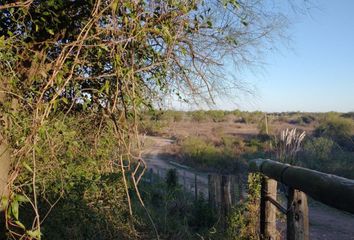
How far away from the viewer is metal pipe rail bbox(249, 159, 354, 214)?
7.92ft

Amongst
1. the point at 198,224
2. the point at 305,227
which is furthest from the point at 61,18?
the point at 198,224

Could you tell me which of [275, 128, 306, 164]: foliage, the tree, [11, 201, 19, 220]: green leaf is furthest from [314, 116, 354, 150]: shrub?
[11, 201, 19, 220]: green leaf

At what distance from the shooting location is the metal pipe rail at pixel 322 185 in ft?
7.92

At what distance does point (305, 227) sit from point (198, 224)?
5839 millimetres

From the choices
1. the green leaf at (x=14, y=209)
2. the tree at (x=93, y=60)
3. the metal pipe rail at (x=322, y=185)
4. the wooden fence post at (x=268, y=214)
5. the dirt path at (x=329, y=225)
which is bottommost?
the dirt path at (x=329, y=225)

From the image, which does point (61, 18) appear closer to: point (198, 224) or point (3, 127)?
point (3, 127)

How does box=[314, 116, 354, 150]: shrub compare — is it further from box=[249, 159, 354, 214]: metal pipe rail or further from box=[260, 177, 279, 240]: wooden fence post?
box=[249, 159, 354, 214]: metal pipe rail

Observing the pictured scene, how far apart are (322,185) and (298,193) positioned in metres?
0.71

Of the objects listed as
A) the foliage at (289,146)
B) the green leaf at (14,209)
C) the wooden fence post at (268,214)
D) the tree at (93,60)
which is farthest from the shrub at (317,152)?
the green leaf at (14,209)

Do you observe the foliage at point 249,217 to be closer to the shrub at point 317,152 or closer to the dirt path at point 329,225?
the dirt path at point 329,225

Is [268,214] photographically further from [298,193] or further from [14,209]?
[14,209]

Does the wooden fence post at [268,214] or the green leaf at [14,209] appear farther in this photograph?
the wooden fence post at [268,214]

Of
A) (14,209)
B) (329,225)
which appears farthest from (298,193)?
(329,225)

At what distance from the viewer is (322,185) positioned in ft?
9.07
